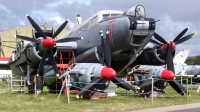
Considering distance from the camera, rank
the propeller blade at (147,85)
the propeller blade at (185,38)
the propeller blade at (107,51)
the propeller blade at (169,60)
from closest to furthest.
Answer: the propeller blade at (107,51) → the propeller blade at (147,85) → the propeller blade at (169,60) → the propeller blade at (185,38)

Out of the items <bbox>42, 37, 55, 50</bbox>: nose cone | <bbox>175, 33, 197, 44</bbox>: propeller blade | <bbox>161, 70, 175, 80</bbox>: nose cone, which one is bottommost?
<bbox>161, 70, 175, 80</bbox>: nose cone

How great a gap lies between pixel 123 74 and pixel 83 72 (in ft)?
22.7

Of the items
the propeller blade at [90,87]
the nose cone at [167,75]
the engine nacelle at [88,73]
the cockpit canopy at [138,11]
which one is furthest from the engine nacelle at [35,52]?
the nose cone at [167,75]

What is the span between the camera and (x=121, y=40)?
15.4 metres

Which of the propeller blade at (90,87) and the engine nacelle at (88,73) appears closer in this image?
the engine nacelle at (88,73)

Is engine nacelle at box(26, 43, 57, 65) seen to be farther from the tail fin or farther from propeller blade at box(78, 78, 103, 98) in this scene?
the tail fin

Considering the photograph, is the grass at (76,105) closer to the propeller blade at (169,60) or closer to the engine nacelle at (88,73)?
the engine nacelle at (88,73)

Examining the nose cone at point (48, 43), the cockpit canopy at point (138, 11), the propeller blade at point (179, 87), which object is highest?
the cockpit canopy at point (138, 11)

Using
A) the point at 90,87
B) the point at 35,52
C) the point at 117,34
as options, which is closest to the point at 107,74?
the point at 90,87

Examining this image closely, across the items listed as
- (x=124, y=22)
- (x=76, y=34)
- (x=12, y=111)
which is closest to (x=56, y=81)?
(x=76, y=34)

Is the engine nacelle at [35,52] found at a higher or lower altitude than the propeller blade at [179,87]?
higher

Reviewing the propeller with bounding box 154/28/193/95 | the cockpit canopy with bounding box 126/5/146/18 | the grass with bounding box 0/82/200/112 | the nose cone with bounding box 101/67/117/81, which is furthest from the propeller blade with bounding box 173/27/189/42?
the nose cone with bounding box 101/67/117/81

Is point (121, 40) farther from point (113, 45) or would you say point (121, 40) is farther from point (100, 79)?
point (100, 79)

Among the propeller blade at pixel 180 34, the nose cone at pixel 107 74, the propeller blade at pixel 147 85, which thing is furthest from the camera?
the propeller blade at pixel 180 34
